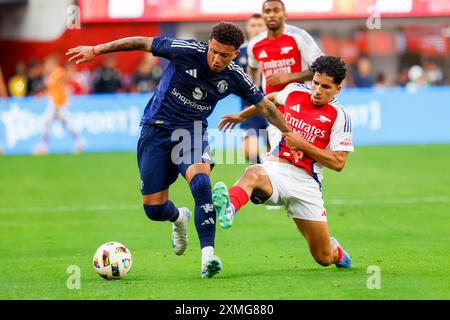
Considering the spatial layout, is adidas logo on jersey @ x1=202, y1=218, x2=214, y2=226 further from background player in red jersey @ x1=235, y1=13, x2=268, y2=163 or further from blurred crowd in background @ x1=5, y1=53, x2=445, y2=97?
blurred crowd in background @ x1=5, y1=53, x2=445, y2=97

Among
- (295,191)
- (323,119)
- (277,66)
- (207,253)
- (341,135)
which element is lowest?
(207,253)

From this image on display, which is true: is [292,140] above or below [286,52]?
below

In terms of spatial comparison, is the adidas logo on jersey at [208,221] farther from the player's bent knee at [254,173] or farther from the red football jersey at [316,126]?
the red football jersey at [316,126]

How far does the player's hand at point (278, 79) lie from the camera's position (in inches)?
500

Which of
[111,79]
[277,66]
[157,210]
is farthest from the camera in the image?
[111,79]

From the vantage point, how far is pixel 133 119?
24.8m

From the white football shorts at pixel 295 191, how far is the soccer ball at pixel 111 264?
1.45 metres

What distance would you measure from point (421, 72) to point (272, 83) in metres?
20.2

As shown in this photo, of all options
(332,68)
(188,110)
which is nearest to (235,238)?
(188,110)

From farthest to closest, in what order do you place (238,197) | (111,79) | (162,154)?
Result: (111,79)
(162,154)
(238,197)

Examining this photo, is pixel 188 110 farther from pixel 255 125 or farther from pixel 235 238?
pixel 255 125

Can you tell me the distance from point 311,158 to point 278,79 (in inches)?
139

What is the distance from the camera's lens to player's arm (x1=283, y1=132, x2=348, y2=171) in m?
9.02

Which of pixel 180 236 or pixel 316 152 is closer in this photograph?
pixel 316 152
